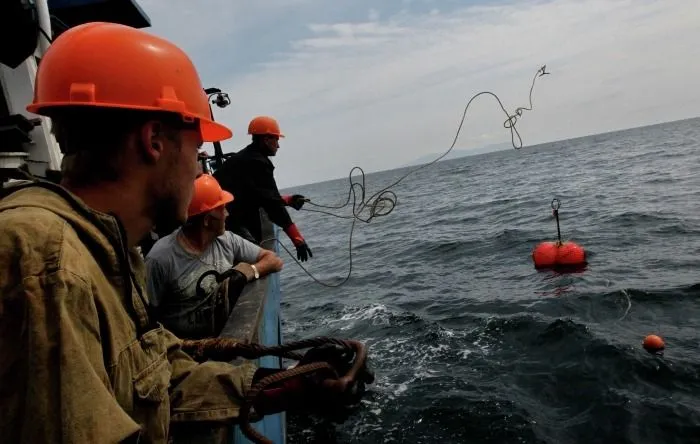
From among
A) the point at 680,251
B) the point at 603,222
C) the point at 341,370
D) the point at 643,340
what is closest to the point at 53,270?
the point at 341,370

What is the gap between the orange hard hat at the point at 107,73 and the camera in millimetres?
1354

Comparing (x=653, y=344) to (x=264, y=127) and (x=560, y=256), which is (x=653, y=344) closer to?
(x=560, y=256)

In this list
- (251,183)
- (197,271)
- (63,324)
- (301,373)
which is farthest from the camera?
(251,183)

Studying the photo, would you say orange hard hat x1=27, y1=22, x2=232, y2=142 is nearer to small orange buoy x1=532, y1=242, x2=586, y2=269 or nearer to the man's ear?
the man's ear

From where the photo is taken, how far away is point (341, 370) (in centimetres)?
172

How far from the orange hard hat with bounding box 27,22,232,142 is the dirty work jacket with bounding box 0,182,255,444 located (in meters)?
0.34

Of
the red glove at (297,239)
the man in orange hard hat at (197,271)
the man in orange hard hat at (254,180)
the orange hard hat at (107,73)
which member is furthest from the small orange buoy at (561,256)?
the orange hard hat at (107,73)

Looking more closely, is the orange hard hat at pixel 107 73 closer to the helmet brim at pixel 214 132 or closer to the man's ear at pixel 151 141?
the man's ear at pixel 151 141

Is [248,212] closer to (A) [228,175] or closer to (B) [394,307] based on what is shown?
(A) [228,175]

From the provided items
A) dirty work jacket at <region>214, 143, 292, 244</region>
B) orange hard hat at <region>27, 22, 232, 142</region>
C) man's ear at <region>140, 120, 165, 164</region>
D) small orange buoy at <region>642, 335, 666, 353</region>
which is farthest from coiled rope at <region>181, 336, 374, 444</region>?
small orange buoy at <region>642, 335, 666, 353</region>

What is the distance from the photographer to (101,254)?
1.20m

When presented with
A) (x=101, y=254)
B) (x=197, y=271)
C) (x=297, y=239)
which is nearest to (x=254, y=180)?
(x=297, y=239)

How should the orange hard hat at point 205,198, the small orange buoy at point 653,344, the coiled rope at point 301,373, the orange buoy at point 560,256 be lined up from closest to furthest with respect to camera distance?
the coiled rope at point 301,373, the orange hard hat at point 205,198, the small orange buoy at point 653,344, the orange buoy at point 560,256

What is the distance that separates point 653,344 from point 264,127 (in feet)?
19.0
